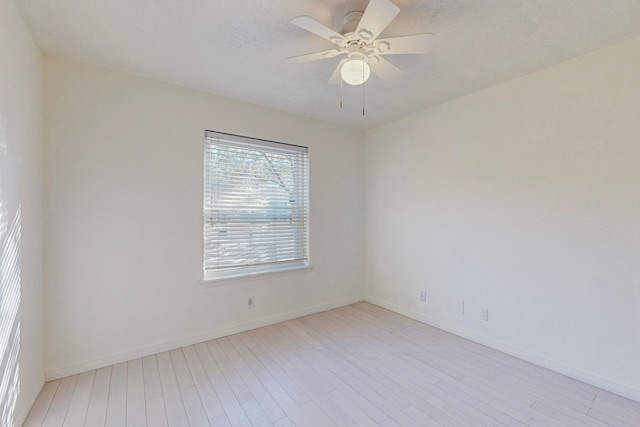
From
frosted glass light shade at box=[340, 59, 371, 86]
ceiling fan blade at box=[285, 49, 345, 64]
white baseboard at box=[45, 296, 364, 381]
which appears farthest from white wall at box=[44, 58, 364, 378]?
frosted glass light shade at box=[340, 59, 371, 86]

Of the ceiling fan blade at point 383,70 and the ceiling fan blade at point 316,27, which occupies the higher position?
the ceiling fan blade at point 383,70

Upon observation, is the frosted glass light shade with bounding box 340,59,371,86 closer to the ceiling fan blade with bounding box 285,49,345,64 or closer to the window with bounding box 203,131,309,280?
the ceiling fan blade with bounding box 285,49,345,64

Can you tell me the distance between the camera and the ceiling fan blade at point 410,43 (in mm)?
1587

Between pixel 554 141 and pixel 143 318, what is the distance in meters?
3.74

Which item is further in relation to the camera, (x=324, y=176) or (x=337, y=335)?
(x=324, y=176)

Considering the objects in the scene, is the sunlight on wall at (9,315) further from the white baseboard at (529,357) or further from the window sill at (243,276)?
the white baseboard at (529,357)

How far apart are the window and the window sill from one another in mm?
36

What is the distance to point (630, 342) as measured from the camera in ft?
6.42

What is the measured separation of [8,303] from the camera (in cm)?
156

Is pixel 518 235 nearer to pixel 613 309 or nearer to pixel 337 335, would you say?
pixel 613 309

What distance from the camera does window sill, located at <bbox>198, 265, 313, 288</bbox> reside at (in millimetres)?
2823

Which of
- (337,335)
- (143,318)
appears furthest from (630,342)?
(143,318)

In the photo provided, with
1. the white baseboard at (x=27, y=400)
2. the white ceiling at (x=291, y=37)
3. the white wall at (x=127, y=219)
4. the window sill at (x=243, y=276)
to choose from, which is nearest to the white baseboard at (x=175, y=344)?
the white wall at (x=127, y=219)

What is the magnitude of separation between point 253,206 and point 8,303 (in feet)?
6.30
